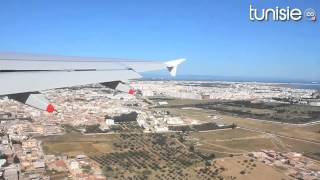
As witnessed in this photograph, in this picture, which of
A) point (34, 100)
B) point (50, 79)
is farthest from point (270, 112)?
point (34, 100)

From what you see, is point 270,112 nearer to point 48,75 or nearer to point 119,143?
point 119,143

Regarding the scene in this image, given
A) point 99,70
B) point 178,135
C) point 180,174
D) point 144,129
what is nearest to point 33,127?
point 144,129

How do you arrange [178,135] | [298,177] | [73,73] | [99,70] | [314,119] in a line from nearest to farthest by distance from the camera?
[73,73] → [99,70] → [298,177] → [178,135] → [314,119]

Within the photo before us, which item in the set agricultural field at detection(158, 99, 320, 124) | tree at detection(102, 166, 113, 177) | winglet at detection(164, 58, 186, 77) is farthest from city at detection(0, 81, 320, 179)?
winglet at detection(164, 58, 186, 77)

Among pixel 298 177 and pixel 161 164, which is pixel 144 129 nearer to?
pixel 161 164

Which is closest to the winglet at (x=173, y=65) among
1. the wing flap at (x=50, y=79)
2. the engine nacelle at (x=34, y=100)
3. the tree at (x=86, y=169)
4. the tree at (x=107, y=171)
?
the wing flap at (x=50, y=79)

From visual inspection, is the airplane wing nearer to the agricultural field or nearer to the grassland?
the grassland

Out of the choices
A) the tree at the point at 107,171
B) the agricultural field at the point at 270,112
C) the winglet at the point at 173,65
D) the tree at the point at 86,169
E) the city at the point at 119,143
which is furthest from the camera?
the agricultural field at the point at 270,112

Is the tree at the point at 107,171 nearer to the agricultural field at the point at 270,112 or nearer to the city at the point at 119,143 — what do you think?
the city at the point at 119,143

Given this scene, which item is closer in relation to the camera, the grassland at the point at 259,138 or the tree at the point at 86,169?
the tree at the point at 86,169
